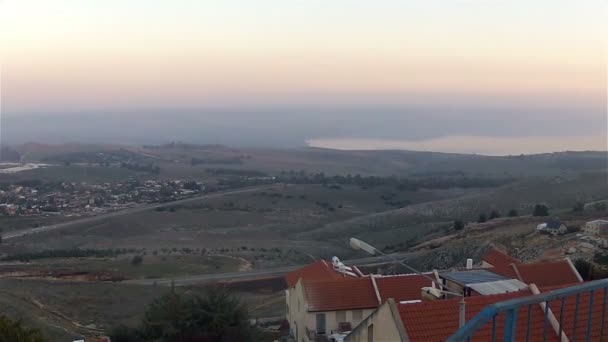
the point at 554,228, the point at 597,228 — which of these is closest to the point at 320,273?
the point at 597,228

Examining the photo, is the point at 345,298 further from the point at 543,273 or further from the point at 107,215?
the point at 107,215

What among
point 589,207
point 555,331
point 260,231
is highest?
point 555,331

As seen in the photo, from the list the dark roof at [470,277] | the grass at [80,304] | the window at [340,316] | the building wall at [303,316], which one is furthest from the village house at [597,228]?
the window at [340,316]

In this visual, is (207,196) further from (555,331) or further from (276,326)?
(555,331)

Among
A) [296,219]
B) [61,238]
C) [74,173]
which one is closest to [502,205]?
[296,219]

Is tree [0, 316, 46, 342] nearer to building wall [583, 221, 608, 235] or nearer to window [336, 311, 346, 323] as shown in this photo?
window [336, 311, 346, 323]

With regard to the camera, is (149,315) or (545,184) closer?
(149,315)
